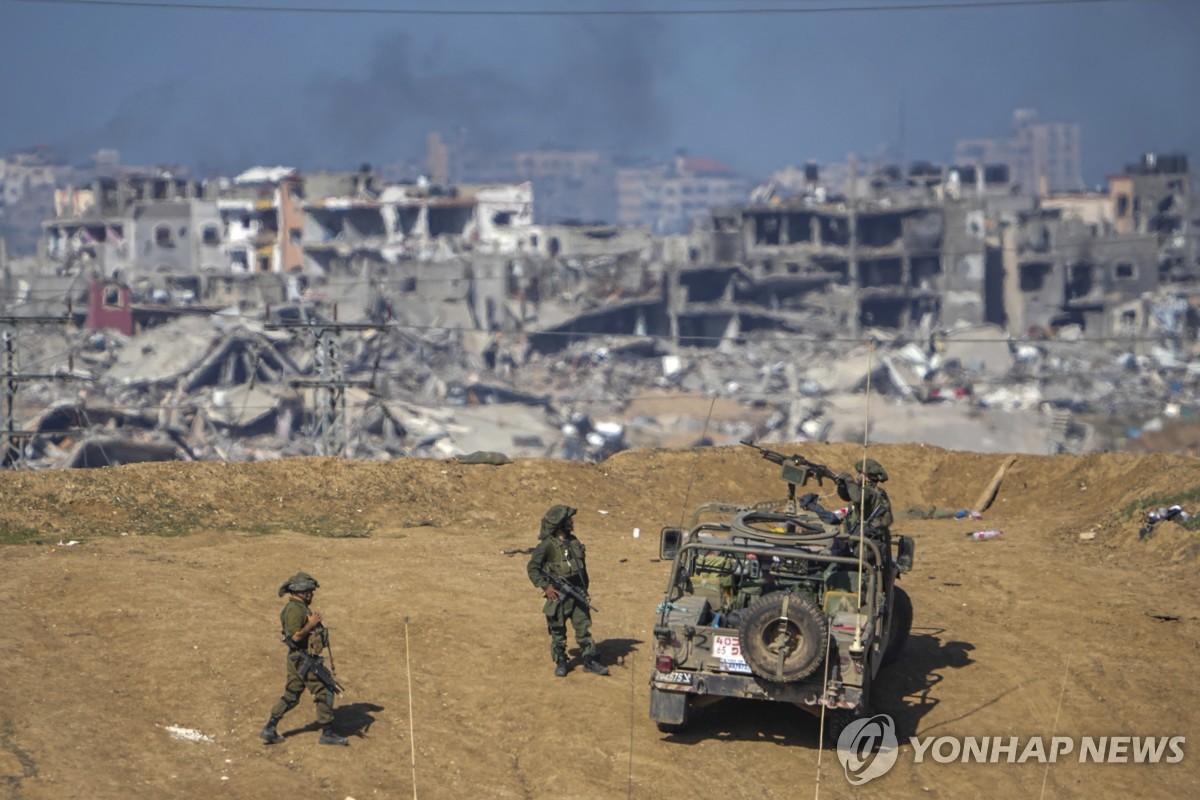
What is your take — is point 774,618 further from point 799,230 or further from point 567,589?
point 799,230

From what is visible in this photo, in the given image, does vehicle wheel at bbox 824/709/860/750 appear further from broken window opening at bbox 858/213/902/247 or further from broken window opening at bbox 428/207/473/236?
broken window opening at bbox 428/207/473/236

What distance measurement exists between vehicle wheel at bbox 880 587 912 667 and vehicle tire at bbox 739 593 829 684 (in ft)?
8.07

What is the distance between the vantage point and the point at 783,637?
10.9m

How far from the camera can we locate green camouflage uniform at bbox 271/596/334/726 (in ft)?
36.2

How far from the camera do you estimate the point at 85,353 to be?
7500 centimetres

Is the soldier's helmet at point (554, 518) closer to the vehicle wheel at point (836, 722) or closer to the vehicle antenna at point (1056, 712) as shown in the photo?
the vehicle wheel at point (836, 722)

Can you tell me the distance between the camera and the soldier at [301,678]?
11.0 meters

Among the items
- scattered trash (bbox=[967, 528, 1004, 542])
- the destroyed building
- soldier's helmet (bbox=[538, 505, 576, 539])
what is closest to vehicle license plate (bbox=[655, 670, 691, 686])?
soldier's helmet (bbox=[538, 505, 576, 539])

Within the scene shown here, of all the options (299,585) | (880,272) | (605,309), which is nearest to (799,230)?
(880,272)

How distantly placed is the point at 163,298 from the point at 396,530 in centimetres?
7122

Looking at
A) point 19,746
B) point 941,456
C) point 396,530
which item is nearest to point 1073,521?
point 941,456

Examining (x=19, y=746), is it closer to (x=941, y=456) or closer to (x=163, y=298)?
(x=941, y=456)

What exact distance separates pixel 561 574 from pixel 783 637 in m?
2.55

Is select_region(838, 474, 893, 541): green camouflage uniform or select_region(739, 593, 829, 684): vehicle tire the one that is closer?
select_region(739, 593, 829, 684): vehicle tire
